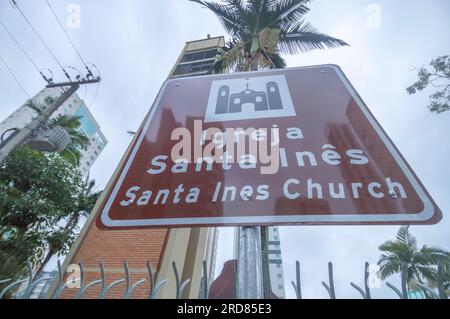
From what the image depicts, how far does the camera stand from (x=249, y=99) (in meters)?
1.36

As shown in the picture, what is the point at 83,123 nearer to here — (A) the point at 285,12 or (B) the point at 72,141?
(B) the point at 72,141

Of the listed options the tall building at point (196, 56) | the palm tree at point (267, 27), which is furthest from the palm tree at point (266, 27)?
the tall building at point (196, 56)

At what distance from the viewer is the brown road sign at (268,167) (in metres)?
0.83

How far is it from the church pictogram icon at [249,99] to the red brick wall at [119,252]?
5770 millimetres

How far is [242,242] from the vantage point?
35.4 inches

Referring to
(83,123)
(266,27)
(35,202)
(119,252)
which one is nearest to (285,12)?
(266,27)

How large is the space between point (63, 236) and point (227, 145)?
10.3m

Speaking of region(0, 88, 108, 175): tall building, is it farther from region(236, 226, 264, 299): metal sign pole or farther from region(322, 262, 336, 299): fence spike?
region(322, 262, 336, 299): fence spike

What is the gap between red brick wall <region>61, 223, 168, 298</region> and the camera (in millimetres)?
6121

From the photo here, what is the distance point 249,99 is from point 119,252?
6.78m

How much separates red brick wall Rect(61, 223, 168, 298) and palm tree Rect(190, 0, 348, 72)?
4908mm
